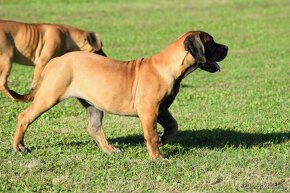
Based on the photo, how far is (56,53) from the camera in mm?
11242

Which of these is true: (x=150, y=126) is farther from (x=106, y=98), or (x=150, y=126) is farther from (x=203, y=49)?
(x=203, y=49)

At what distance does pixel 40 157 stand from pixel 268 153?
300cm

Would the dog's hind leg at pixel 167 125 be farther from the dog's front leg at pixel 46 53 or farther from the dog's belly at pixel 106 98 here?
the dog's front leg at pixel 46 53

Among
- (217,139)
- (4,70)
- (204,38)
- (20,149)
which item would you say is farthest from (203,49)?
(4,70)

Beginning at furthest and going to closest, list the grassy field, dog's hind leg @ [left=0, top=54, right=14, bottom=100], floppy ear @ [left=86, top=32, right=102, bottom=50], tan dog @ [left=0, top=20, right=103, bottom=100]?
floppy ear @ [left=86, top=32, right=102, bottom=50], tan dog @ [left=0, top=20, right=103, bottom=100], dog's hind leg @ [left=0, top=54, right=14, bottom=100], the grassy field

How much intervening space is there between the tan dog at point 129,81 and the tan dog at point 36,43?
12.7 feet

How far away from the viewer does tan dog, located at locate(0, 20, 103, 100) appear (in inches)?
409

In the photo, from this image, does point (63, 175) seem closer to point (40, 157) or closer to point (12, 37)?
point (40, 157)

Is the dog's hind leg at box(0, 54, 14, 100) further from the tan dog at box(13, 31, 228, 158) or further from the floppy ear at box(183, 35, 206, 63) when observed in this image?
the floppy ear at box(183, 35, 206, 63)

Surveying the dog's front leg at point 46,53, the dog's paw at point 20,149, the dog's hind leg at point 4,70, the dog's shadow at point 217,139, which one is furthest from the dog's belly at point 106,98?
the dog's front leg at point 46,53

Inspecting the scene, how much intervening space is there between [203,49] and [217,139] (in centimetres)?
192

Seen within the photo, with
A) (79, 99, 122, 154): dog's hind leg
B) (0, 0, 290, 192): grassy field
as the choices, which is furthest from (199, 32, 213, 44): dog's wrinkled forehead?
(79, 99, 122, 154): dog's hind leg

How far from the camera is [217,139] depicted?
7.74 m

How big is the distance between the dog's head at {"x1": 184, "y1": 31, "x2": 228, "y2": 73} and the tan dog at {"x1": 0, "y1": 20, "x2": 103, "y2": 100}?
491 centimetres
